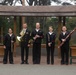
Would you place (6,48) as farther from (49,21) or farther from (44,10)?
(49,21)

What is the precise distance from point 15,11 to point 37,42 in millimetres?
3352

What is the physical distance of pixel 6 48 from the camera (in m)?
17.3

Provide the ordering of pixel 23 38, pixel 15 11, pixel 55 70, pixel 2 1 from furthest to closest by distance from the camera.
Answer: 1. pixel 2 1
2. pixel 15 11
3. pixel 23 38
4. pixel 55 70

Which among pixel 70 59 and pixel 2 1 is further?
pixel 2 1

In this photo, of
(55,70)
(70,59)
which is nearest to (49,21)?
(70,59)

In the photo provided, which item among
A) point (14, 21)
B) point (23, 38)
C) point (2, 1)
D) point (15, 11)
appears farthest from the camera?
point (2, 1)

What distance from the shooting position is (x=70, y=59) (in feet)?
56.9

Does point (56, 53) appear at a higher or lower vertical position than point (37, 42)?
lower

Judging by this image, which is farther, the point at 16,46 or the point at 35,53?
the point at 16,46

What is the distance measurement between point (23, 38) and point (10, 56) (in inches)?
42.4

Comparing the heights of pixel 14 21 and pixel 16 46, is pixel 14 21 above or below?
above

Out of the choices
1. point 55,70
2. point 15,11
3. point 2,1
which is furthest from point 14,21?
point 2,1

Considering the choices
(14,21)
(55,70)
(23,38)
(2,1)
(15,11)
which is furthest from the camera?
(2,1)

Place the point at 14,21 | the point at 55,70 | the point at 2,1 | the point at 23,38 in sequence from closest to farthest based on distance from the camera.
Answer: the point at 55,70
the point at 23,38
the point at 14,21
the point at 2,1
